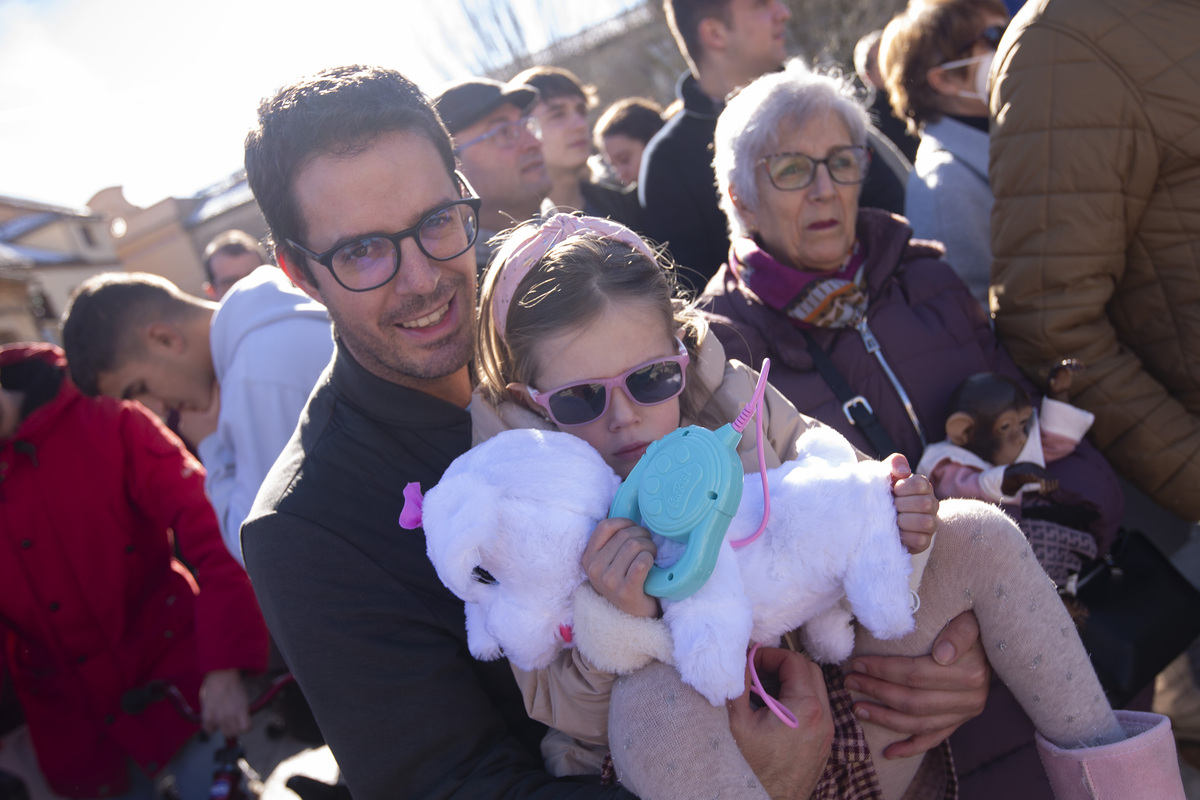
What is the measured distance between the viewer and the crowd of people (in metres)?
1.57

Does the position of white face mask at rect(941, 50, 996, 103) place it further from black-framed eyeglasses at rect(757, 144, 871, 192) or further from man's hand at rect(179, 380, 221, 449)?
man's hand at rect(179, 380, 221, 449)

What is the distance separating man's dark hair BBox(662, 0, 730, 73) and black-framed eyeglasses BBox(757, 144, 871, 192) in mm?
1647

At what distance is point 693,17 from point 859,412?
8.53ft

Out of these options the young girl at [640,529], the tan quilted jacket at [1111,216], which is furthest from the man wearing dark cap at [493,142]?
the tan quilted jacket at [1111,216]

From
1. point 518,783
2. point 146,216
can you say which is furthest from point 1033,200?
point 146,216

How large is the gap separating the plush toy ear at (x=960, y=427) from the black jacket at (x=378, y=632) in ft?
5.09

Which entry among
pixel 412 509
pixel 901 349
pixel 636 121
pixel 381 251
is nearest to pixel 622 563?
pixel 412 509

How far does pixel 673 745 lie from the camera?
1.32 meters

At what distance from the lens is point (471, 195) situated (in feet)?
7.08

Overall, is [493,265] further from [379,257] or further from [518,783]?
[518,783]

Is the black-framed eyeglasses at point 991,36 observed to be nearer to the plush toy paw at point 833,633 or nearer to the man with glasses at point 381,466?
the man with glasses at point 381,466

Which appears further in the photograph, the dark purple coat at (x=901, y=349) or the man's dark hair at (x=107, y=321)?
the man's dark hair at (x=107, y=321)

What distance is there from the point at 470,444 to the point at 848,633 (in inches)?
41.7

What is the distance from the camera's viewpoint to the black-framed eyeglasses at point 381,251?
6.08ft
